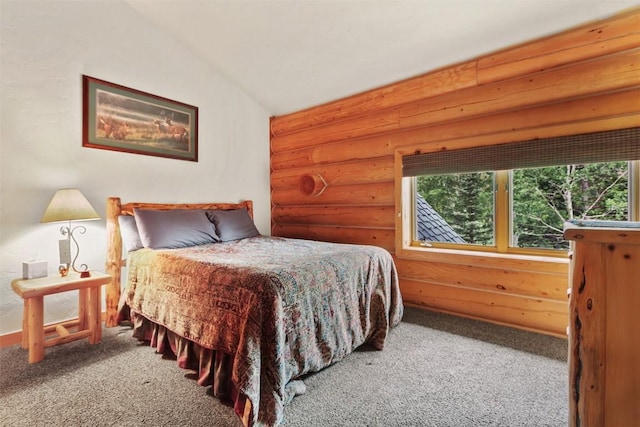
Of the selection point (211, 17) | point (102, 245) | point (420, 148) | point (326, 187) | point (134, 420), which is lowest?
point (134, 420)

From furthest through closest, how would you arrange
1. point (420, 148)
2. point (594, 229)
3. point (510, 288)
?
point (420, 148) → point (510, 288) → point (594, 229)

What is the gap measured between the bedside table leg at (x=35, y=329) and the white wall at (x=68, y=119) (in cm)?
55

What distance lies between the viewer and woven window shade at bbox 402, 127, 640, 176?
81.4 inches

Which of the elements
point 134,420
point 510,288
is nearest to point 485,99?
point 510,288

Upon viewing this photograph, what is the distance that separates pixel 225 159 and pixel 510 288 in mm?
3344

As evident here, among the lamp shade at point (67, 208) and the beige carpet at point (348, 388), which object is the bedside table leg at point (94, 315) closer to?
the beige carpet at point (348, 388)

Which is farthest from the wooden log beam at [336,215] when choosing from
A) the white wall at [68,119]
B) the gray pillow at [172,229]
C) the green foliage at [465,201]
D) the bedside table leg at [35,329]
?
the bedside table leg at [35,329]

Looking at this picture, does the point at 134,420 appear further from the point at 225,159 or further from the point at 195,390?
the point at 225,159

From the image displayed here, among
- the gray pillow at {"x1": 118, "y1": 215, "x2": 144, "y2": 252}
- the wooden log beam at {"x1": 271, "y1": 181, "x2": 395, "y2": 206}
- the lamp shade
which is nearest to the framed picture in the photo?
the lamp shade

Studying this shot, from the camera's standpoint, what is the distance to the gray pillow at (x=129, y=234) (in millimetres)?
2656

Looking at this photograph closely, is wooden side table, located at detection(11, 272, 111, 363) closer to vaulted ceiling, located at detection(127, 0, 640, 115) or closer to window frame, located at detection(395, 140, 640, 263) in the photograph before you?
vaulted ceiling, located at detection(127, 0, 640, 115)

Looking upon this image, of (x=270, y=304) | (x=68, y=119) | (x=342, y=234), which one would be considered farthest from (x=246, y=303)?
(x=68, y=119)

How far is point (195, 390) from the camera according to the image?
1689 mm

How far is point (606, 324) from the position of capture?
3.03ft
